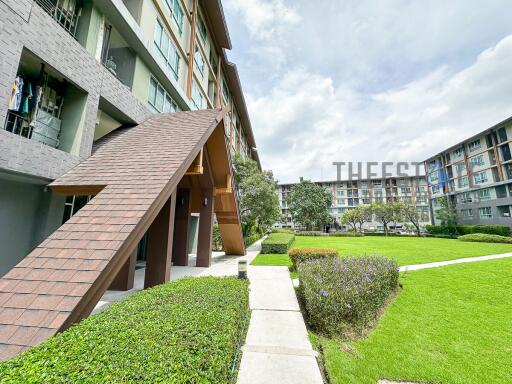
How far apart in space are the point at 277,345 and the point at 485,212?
5449 centimetres

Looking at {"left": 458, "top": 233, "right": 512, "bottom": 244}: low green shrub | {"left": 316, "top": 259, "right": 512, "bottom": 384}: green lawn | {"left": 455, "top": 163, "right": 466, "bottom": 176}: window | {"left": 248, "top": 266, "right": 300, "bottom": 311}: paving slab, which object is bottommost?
{"left": 316, "top": 259, "right": 512, "bottom": 384}: green lawn

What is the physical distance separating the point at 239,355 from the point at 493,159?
54.9m

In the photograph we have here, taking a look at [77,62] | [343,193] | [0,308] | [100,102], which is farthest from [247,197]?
[343,193]

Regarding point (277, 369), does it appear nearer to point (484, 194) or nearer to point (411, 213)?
point (411, 213)

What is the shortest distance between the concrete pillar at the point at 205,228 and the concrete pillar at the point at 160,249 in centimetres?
467

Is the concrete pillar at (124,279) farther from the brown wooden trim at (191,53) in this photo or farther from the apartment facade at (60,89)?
the brown wooden trim at (191,53)

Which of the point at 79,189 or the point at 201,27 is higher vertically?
the point at 201,27

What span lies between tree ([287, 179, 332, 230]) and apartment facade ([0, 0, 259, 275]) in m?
41.1

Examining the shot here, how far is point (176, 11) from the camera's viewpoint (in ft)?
48.1

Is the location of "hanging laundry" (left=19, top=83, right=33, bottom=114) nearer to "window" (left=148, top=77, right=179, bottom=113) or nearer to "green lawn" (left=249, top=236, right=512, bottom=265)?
"window" (left=148, top=77, right=179, bottom=113)

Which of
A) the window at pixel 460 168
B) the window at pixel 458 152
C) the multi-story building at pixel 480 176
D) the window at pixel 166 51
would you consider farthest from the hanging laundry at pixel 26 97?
the window at pixel 458 152

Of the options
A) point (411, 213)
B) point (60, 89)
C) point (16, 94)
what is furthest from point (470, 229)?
point (16, 94)

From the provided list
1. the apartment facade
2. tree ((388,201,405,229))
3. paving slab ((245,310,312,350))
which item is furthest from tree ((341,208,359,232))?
paving slab ((245,310,312,350))

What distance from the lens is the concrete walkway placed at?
3697mm
